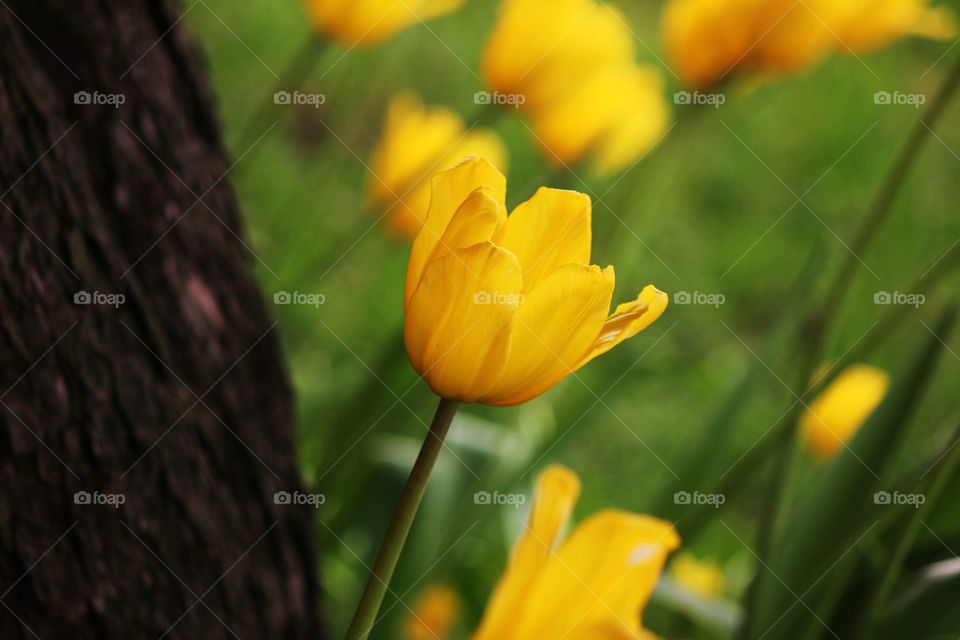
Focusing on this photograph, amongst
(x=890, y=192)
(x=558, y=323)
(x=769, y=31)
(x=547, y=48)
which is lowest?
Answer: (x=558, y=323)

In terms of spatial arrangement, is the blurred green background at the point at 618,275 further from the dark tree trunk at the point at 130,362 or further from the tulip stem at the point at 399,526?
the tulip stem at the point at 399,526

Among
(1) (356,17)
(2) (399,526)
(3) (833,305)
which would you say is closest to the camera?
(2) (399,526)

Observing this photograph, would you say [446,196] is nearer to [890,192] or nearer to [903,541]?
[903,541]

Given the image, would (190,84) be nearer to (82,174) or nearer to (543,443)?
(82,174)

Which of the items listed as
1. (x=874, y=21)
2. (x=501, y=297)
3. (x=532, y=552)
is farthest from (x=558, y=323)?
(x=874, y=21)

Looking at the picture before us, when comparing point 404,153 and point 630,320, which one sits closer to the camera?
point 630,320

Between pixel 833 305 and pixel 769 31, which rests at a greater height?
pixel 769 31

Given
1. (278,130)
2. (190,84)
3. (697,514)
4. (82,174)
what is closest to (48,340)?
(82,174)

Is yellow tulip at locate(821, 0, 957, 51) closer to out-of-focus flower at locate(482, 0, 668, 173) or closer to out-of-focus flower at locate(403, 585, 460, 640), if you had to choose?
out-of-focus flower at locate(482, 0, 668, 173)

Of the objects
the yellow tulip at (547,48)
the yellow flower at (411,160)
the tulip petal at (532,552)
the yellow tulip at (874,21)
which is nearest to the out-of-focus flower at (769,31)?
the yellow tulip at (874,21)
